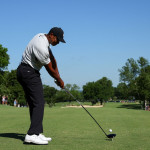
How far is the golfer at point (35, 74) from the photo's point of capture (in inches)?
214

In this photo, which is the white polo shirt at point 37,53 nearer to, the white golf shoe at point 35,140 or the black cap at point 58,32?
the black cap at point 58,32

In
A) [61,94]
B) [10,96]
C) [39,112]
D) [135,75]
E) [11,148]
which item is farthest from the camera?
[61,94]

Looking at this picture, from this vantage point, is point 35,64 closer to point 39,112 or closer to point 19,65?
point 19,65

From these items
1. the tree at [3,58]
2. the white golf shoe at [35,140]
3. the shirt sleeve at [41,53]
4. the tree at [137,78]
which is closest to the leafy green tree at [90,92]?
the tree at [137,78]

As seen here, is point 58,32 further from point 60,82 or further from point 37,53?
point 60,82

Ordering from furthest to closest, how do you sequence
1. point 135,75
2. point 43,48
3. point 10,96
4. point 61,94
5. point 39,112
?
point 61,94
point 135,75
point 10,96
point 39,112
point 43,48

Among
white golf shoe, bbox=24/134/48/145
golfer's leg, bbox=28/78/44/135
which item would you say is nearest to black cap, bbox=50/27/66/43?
golfer's leg, bbox=28/78/44/135

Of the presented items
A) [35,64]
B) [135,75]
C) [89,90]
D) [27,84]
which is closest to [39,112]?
[27,84]

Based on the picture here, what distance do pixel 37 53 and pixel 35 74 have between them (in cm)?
49

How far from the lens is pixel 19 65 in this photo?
5691 mm

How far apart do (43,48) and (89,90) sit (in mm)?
90284

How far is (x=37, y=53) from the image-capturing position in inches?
210

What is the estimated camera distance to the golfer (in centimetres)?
543

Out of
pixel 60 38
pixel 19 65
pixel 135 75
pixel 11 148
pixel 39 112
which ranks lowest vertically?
pixel 11 148
